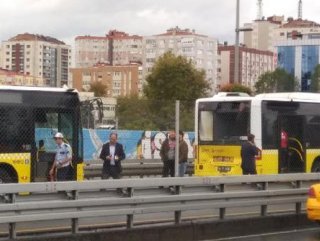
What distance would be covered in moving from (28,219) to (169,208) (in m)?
2.50

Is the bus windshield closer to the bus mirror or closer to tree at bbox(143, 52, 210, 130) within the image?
the bus mirror

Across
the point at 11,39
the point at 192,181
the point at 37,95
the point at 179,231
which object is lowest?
the point at 179,231

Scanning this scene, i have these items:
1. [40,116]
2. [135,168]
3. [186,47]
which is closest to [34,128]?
[40,116]

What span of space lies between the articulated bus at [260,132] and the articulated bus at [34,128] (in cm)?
487

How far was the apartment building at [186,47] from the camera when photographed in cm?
15088

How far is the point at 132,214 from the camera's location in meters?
10.5

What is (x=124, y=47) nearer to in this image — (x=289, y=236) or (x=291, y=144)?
(x=291, y=144)

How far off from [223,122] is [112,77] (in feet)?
450

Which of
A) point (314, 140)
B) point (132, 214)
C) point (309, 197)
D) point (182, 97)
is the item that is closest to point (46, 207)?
point (132, 214)

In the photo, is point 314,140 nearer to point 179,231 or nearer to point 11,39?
point 179,231

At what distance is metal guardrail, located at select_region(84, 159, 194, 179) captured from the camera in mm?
23094

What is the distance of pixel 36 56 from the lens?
135 metres

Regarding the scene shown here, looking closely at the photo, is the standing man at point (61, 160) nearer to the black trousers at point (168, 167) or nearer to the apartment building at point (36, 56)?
the black trousers at point (168, 167)

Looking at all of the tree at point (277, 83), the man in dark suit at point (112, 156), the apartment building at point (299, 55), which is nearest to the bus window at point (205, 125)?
the man in dark suit at point (112, 156)
